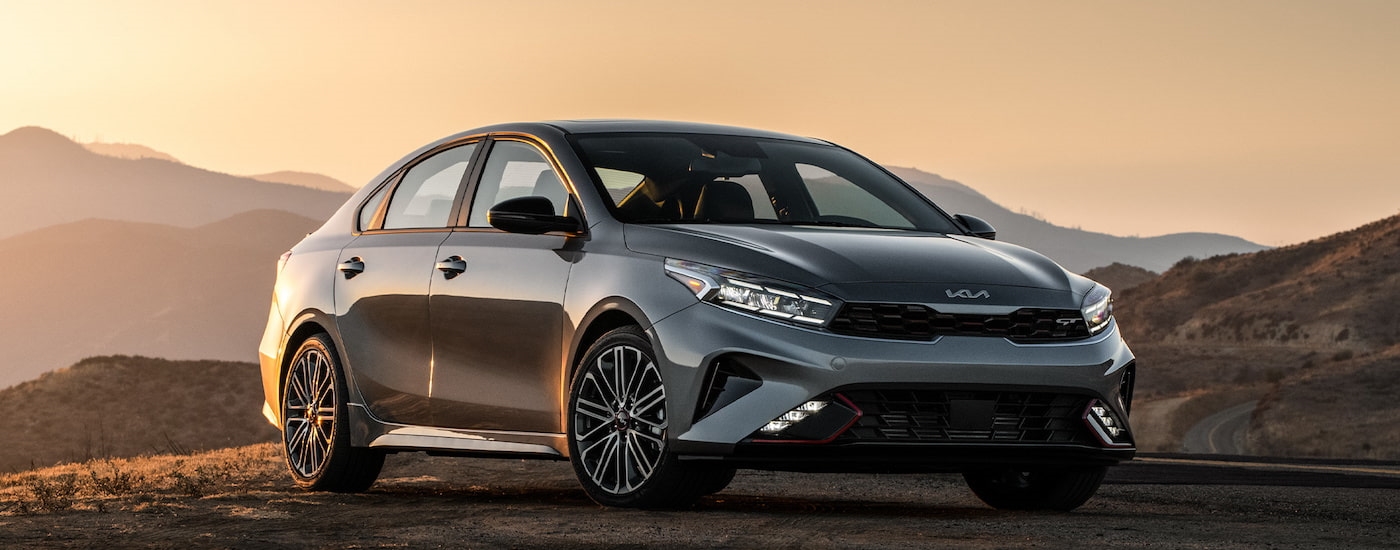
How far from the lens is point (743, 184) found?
878 centimetres

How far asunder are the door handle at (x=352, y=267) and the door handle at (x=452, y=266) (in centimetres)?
93

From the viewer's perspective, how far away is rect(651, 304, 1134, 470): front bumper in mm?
7164

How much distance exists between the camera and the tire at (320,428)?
972 cm

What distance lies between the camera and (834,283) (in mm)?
7305

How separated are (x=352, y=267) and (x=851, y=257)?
3.33 meters

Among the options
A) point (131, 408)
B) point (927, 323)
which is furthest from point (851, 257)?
point (131, 408)

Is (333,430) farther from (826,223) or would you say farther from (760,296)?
(760,296)

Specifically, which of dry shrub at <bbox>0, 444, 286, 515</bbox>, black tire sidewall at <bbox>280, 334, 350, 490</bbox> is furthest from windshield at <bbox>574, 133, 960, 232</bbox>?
dry shrub at <bbox>0, 444, 286, 515</bbox>

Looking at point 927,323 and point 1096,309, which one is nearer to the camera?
point 927,323

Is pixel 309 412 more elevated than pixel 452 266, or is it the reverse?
A: pixel 452 266

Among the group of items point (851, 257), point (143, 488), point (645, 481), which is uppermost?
point (851, 257)

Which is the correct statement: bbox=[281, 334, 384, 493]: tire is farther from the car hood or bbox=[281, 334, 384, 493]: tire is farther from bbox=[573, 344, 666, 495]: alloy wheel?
the car hood


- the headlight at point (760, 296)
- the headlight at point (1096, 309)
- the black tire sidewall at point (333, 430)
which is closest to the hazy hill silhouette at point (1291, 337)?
the black tire sidewall at point (333, 430)

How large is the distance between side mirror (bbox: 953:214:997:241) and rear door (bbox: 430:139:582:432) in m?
2.03
